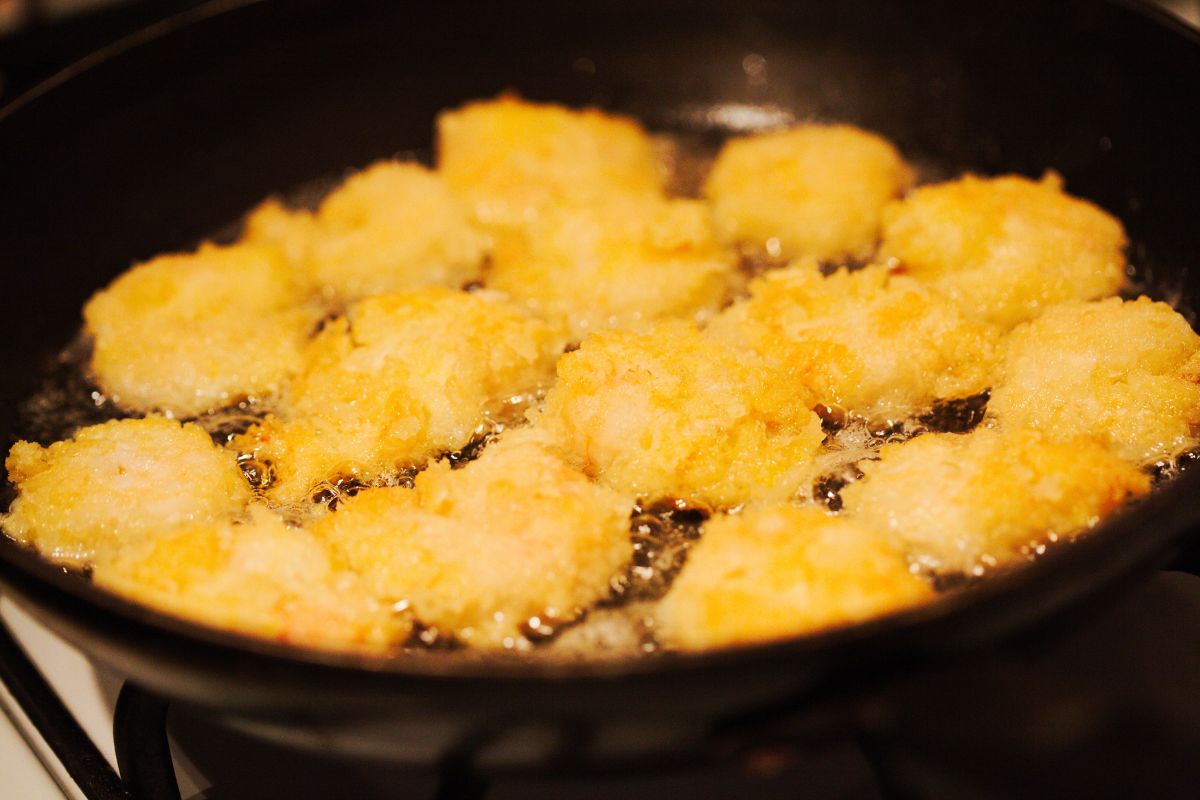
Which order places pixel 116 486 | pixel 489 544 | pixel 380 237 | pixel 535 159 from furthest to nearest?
1. pixel 535 159
2. pixel 380 237
3. pixel 116 486
4. pixel 489 544

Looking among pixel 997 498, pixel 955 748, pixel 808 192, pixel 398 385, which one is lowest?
pixel 955 748

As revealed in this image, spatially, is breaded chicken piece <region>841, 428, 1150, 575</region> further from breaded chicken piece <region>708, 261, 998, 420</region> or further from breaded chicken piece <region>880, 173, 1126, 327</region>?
breaded chicken piece <region>880, 173, 1126, 327</region>

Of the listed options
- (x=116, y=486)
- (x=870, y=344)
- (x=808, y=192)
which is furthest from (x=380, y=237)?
(x=870, y=344)

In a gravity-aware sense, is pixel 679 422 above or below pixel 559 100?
below

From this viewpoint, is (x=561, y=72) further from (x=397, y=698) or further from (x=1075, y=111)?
(x=397, y=698)

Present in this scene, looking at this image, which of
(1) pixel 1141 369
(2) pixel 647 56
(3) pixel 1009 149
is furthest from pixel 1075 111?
(2) pixel 647 56

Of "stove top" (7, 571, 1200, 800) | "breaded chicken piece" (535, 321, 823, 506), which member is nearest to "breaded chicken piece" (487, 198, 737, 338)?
"breaded chicken piece" (535, 321, 823, 506)

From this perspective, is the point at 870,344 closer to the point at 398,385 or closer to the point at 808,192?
the point at 808,192
